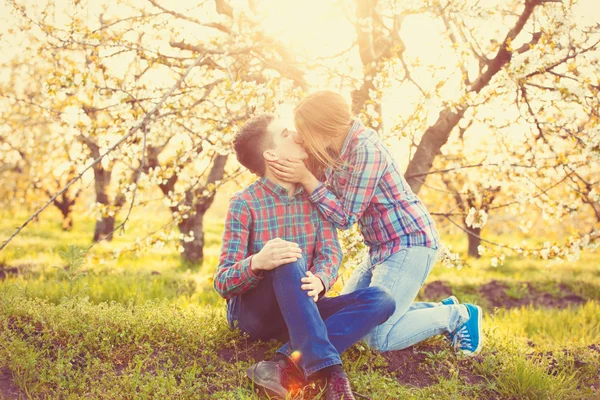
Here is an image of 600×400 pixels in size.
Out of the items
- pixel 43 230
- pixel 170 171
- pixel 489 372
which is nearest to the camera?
pixel 489 372

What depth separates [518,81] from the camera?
418 cm

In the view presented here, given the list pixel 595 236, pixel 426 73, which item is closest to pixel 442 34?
pixel 426 73

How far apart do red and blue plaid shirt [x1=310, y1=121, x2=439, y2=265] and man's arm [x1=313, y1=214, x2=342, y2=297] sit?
0.08 meters

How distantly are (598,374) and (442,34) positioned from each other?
3347mm

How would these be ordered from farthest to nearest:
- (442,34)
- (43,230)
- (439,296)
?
(43,230), (439,296), (442,34)

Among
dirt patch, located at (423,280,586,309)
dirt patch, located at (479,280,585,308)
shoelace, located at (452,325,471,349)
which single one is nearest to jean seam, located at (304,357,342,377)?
shoelace, located at (452,325,471,349)

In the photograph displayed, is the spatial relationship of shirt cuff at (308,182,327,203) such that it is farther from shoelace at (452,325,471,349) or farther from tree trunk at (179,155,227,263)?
tree trunk at (179,155,227,263)

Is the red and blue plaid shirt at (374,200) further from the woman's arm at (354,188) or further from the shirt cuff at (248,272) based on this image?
the shirt cuff at (248,272)

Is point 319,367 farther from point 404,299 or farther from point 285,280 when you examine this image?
point 404,299

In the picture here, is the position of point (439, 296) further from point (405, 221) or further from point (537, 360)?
point (405, 221)

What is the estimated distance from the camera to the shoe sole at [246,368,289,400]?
2.61 m

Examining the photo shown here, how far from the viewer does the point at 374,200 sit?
326 centimetres

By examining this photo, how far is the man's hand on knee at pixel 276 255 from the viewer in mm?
2678

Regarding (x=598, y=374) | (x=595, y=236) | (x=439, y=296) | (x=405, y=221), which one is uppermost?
(x=405, y=221)
